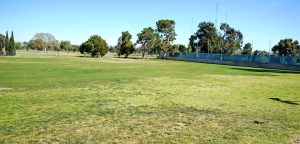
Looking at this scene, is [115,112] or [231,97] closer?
[115,112]

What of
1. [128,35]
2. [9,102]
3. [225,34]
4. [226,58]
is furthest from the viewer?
[225,34]

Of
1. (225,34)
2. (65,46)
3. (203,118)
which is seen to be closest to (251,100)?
(203,118)

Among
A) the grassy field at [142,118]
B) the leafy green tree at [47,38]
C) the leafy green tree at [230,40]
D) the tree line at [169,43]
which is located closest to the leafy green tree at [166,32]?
the tree line at [169,43]

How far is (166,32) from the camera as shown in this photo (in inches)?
3907

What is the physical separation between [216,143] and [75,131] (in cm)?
331

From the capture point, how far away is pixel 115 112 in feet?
33.4

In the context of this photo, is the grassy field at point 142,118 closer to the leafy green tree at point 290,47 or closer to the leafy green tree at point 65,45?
the leafy green tree at point 290,47

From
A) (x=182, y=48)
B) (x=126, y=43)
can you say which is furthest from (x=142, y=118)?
(x=182, y=48)

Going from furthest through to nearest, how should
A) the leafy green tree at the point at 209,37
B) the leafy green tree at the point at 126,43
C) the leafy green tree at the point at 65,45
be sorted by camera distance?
the leafy green tree at the point at 65,45 → the leafy green tree at the point at 209,37 → the leafy green tree at the point at 126,43

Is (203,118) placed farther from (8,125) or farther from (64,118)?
(8,125)

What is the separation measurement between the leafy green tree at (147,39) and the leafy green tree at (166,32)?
2.39 meters

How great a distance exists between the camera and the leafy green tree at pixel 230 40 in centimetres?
11031

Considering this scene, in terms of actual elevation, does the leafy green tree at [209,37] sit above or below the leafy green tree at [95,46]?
above

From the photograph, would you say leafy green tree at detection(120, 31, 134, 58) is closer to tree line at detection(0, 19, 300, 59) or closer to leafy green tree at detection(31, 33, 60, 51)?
tree line at detection(0, 19, 300, 59)
